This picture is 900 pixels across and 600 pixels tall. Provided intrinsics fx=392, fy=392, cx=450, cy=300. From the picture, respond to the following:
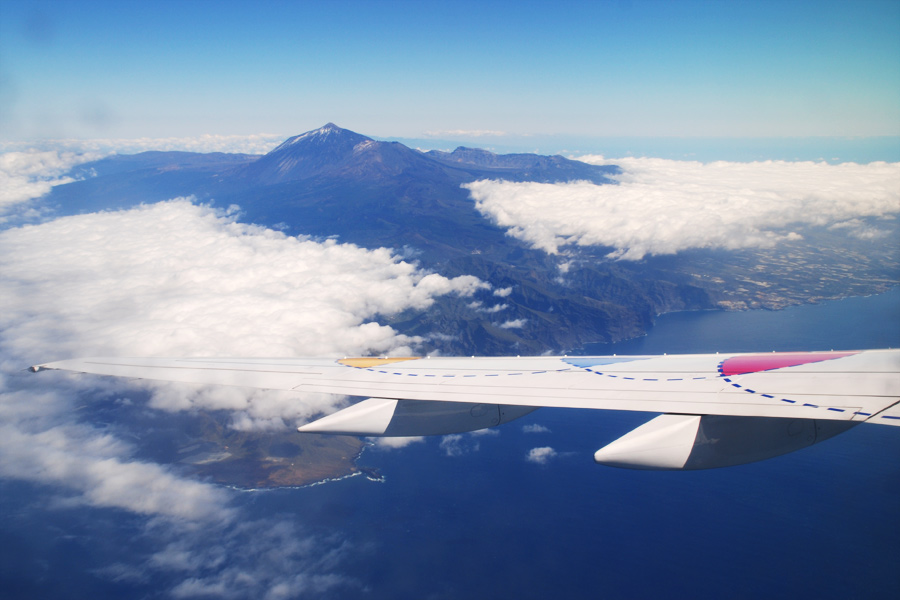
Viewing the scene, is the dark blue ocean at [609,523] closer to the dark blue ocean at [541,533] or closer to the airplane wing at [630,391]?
the dark blue ocean at [541,533]

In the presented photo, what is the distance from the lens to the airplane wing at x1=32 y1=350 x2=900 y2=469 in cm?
465

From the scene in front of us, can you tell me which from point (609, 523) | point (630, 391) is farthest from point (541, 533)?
point (630, 391)

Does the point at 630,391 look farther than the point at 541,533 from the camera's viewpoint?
No

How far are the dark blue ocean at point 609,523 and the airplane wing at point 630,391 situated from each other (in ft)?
139

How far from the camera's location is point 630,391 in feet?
18.5

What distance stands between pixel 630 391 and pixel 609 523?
5092cm

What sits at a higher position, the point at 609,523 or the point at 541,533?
the point at 609,523

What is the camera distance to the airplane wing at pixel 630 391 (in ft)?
15.3

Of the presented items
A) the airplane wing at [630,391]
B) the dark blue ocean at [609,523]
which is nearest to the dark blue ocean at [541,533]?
the dark blue ocean at [609,523]

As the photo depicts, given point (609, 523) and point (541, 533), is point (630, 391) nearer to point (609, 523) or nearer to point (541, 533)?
point (541, 533)

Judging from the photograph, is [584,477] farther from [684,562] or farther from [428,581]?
[428,581]

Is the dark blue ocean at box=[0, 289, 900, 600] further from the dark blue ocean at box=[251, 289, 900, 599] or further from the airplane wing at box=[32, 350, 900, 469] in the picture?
the airplane wing at box=[32, 350, 900, 469]

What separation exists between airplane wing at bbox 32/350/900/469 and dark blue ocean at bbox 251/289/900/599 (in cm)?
4249

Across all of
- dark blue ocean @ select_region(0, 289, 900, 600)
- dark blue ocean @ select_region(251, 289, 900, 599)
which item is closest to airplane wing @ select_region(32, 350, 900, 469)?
dark blue ocean @ select_region(0, 289, 900, 600)
